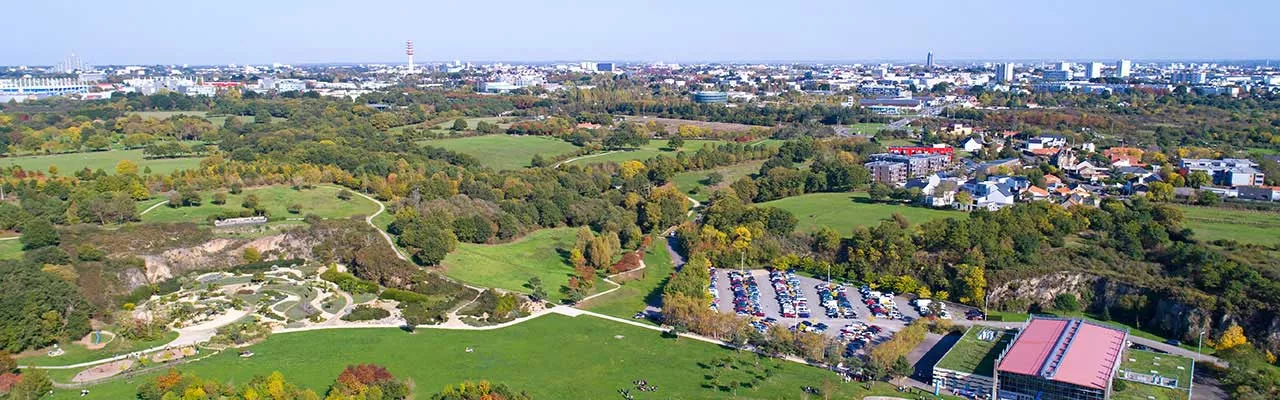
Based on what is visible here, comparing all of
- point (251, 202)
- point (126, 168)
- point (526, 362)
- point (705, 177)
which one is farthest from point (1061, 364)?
point (126, 168)

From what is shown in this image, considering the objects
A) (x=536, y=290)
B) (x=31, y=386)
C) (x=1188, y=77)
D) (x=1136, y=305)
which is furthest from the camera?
(x=1188, y=77)

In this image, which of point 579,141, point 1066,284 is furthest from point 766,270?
point 579,141

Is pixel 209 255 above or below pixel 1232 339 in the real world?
above

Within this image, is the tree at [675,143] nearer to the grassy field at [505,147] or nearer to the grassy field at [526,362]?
the grassy field at [505,147]

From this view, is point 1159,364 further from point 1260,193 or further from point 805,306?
point 1260,193

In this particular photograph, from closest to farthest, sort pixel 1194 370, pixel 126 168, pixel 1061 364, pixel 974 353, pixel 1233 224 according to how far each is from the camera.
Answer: pixel 1061 364 → pixel 1194 370 → pixel 974 353 → pixel 1233 224 → pixel 126 168

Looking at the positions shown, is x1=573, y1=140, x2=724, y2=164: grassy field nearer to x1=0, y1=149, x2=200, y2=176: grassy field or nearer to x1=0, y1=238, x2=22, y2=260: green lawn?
x1=0, y1=149, x2=200, y2=176: grassy field

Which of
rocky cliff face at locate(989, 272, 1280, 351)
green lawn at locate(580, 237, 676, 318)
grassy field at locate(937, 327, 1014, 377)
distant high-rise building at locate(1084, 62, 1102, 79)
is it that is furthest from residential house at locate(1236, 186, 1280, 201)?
distant high-rise building at locate(1084, 62, 1102, 79)
